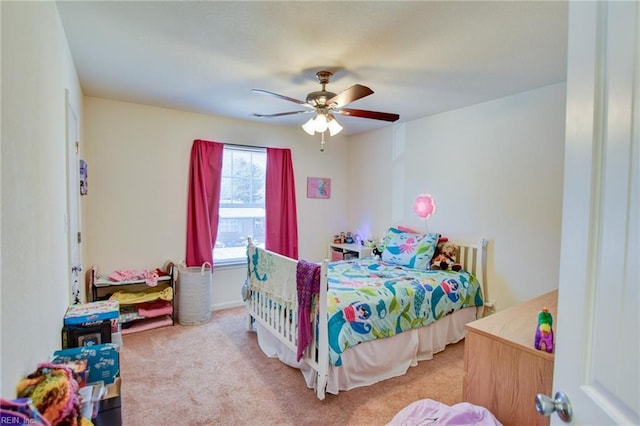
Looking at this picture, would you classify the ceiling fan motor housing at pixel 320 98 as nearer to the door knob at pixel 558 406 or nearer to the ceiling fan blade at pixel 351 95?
the ceiling fan blade at pixel 351 95

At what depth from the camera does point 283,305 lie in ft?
8.75

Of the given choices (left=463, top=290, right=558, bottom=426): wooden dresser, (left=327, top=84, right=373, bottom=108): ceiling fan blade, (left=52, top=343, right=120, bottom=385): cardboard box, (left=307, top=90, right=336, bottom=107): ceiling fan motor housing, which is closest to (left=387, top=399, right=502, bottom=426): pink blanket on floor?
(left=463, top=290, right=558, bottom=426): wooden dresser

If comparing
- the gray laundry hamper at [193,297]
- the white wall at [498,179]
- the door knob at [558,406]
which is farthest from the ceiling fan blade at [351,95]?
the gray laundry hamper at [193,297]

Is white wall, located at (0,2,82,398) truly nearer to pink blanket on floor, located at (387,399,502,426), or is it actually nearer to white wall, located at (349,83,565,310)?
pink blanket on floor, located at (387,399,502,426)

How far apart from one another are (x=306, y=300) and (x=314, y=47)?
5.72ft

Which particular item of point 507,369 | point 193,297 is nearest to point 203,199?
point 193,297

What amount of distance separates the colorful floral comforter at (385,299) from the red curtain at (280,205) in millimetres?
1141

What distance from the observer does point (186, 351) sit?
3021 mm

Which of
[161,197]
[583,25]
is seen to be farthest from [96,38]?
[583,25]

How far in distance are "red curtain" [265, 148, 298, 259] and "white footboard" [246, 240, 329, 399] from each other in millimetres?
1215

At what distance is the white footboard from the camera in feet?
7.36

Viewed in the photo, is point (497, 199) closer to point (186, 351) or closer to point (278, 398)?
point (278, 398)

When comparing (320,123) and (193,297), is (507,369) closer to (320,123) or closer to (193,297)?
(320,123)

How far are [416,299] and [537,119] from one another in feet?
6.57
